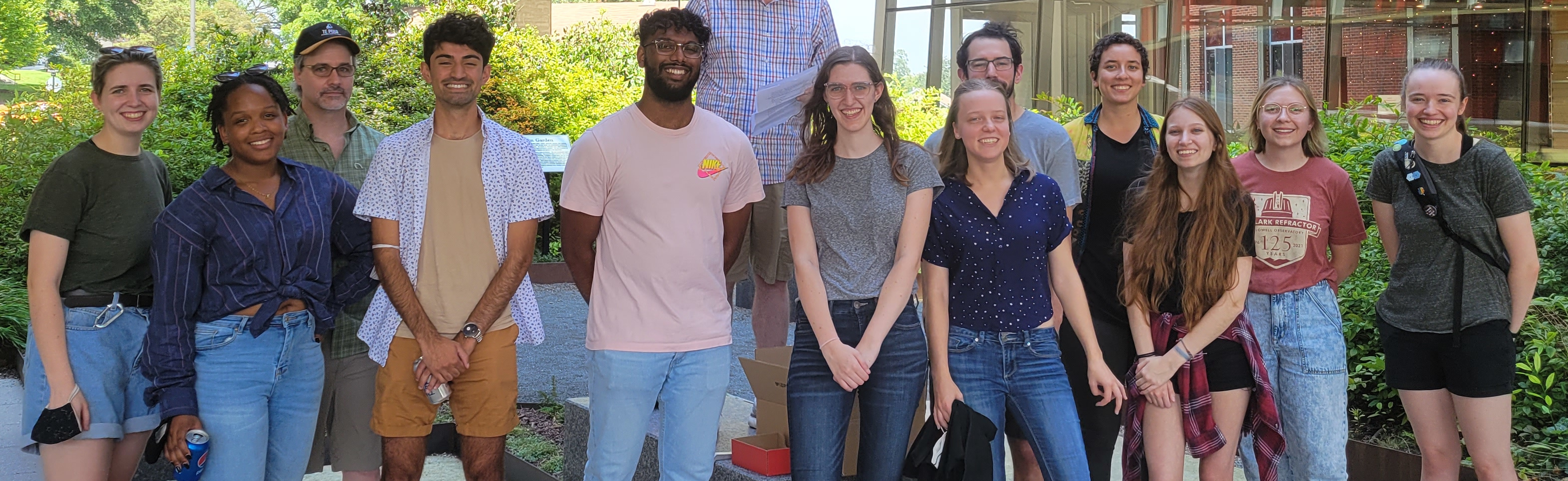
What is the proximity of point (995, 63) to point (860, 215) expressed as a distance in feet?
3.16

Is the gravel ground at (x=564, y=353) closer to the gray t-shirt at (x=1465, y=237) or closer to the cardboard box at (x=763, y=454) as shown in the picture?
the cardboard box at (x=763, y=454)

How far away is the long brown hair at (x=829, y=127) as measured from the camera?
138 inches

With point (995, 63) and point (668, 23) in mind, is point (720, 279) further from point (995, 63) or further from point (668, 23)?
point (995, 63)

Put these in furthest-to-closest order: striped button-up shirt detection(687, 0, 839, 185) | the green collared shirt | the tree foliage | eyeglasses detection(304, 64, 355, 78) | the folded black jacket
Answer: the tree foliage, striped button-up shirt detection(687, 0, 839, 185), eyeglasses detection(304, 64, 355, 78), the green collared shirt, the folded black jacket

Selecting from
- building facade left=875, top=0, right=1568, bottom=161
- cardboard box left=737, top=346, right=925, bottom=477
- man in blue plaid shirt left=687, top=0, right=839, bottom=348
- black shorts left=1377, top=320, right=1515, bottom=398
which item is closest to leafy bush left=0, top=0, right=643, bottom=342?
man in blue plaid shirt left=687, top=0, right=839, bottom=348

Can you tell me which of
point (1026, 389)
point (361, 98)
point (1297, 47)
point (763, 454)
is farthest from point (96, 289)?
point (1297, 47)

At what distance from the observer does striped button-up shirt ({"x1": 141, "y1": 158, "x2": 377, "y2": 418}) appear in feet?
10.6

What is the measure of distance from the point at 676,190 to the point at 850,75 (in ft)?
2.07

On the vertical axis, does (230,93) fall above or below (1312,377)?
above

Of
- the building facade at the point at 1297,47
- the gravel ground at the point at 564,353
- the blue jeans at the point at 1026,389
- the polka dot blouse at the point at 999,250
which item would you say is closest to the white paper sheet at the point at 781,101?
the polka dot blouse at the point at 999,250

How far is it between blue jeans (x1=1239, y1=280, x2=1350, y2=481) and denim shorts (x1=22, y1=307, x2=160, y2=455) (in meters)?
3.45

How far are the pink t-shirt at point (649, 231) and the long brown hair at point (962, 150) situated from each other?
0.72m

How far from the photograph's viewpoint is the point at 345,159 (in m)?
4.05

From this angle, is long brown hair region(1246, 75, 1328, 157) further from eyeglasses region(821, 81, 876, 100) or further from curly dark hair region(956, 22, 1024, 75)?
eyeglasses region(821, 81, 876, 100)
